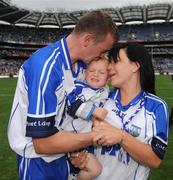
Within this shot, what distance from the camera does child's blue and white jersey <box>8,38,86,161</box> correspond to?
123 inches

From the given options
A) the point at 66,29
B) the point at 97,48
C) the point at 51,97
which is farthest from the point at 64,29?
the point at 51,97

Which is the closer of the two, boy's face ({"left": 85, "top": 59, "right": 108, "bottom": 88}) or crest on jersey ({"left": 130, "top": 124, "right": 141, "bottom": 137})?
crest on jersey ({"left": 130, "top": 124, "right": 141, "bottom": 137})

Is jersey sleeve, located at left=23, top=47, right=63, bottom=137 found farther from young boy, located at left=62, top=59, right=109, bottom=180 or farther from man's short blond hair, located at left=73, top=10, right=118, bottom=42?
man's short blond hair, located at left=73, top=10, right=118, bottom=42

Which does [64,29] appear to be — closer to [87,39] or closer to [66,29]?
[66,29]

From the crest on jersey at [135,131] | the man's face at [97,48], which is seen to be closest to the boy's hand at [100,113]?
the crest on jersey at [135,131]

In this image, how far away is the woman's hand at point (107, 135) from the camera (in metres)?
2.99

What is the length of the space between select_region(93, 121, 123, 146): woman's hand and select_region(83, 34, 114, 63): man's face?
0.65 metres

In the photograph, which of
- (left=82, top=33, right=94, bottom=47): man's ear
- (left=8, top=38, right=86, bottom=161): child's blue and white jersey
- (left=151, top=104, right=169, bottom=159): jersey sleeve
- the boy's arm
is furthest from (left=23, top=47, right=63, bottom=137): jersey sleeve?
(left=151, top=104, right=169, bottom=159): jersey sleeve

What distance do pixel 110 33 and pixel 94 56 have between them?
0.25 metres

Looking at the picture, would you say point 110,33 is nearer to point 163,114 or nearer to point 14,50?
point 163,114

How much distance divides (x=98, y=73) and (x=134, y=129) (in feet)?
1.97

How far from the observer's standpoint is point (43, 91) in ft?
10.2

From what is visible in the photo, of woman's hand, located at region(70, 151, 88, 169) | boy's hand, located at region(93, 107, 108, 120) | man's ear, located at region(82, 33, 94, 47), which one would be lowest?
woman's hand, located at region(70, 151, 88, 169)

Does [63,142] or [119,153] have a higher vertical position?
[63,142]
